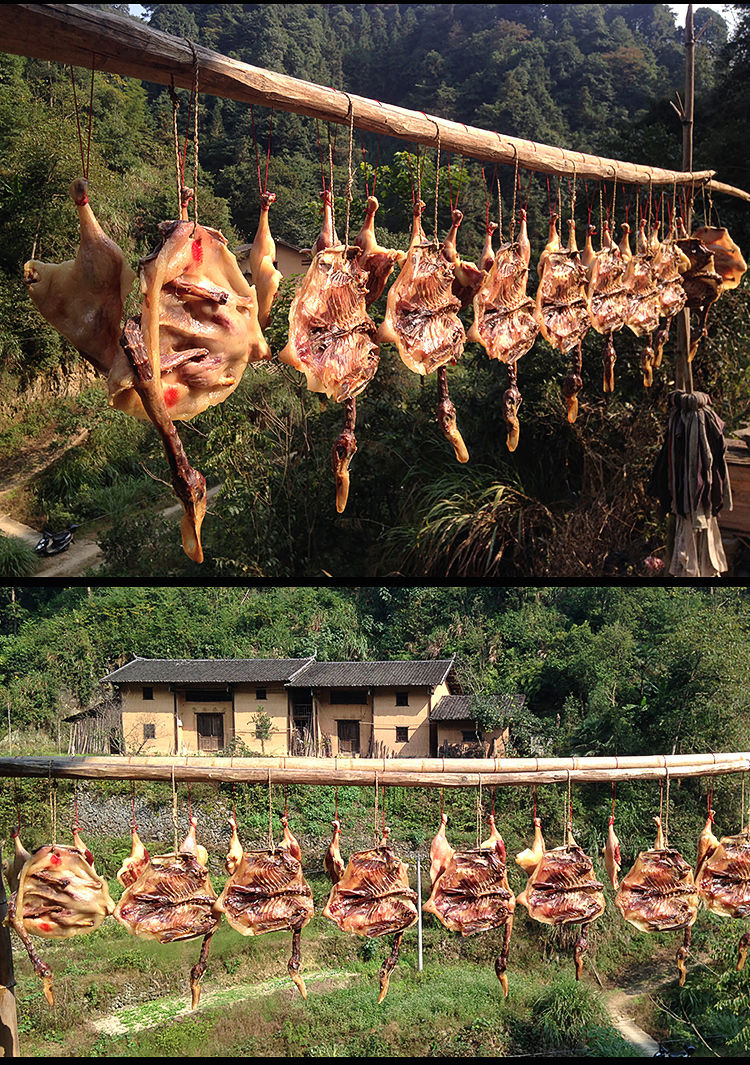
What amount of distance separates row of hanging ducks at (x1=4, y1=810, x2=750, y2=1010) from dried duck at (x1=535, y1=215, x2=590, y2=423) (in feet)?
4.73

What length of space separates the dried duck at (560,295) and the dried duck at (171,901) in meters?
1.76

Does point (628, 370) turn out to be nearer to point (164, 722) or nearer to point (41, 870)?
point (164, 722)

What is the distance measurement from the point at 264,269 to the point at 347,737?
3802 mm

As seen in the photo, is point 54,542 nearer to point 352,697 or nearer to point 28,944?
point 352,697

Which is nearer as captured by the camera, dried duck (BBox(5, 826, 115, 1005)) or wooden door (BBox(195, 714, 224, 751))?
dried duck (BBox(5, 826, 115, 1005))

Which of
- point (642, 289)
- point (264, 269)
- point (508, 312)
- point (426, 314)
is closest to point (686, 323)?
point (642, 289)

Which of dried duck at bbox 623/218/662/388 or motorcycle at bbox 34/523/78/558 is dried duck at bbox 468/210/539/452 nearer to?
dried duck at bbox 623/218/662/388

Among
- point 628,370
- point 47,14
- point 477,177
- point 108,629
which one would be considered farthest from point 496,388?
point 47,14

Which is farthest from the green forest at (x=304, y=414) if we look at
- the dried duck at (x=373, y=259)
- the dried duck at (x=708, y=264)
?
the dried duck at (x=373, y=259)

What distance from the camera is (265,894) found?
7.29 feet

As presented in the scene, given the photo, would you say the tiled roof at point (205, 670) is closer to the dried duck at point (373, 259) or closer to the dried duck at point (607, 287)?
the dried duck at point (607, 287)

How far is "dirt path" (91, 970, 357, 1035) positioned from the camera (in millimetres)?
4914

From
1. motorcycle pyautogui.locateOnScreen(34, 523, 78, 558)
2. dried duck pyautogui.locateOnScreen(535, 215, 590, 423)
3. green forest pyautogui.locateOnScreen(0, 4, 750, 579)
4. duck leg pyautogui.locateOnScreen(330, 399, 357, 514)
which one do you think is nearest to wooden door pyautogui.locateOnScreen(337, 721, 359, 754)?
green forest pyautogui.locateOnScreen(0, 4, 750, 579)

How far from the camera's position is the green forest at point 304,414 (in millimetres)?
5414
